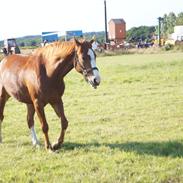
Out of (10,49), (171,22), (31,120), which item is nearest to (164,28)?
(171,22)

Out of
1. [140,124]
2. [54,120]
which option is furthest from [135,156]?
[54,120]

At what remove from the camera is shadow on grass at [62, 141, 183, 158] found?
26.3 feet

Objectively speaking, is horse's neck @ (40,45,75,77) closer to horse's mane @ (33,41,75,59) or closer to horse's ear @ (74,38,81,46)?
horse's mane @ (33,41,75,59)

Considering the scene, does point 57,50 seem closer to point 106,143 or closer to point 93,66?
point 93,66

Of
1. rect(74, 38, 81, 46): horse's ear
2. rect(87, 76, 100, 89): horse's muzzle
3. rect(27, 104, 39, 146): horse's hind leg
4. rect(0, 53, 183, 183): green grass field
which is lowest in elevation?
rect(0, 53, 183, 183): green grass field

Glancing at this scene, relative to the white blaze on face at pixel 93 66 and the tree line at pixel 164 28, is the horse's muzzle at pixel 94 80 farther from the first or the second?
the tree line at pixel 164 28

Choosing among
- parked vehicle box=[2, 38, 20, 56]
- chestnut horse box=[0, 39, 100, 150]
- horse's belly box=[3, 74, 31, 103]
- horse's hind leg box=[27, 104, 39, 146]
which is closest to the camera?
chestnut horse box=[0, 39, 100, 150]

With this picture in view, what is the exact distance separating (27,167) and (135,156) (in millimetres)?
1841

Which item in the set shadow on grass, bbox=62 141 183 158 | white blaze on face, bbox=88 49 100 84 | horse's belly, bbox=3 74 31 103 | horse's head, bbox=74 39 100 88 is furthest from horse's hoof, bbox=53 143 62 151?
white blaze on face, bbox=88 49 100 84

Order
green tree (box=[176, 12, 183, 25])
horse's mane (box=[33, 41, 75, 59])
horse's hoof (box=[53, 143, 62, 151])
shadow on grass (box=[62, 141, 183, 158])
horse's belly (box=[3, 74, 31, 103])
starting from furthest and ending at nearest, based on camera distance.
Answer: green tree (box=[176, 12, 183, 25]), horse's belly (box=[3, 74, 31, 103]), horse's hoof (box=[53, 143, 62, 151]), horse's mane (box=[33, 41, 75, 59]), shadow on grass (box=[62, 141, 183, 158])

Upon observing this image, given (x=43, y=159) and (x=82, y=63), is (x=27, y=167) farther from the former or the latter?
(x=82, y=63)

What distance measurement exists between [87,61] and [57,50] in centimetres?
80

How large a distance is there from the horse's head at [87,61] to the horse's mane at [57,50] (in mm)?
303

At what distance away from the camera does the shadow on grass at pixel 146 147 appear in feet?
26.3
